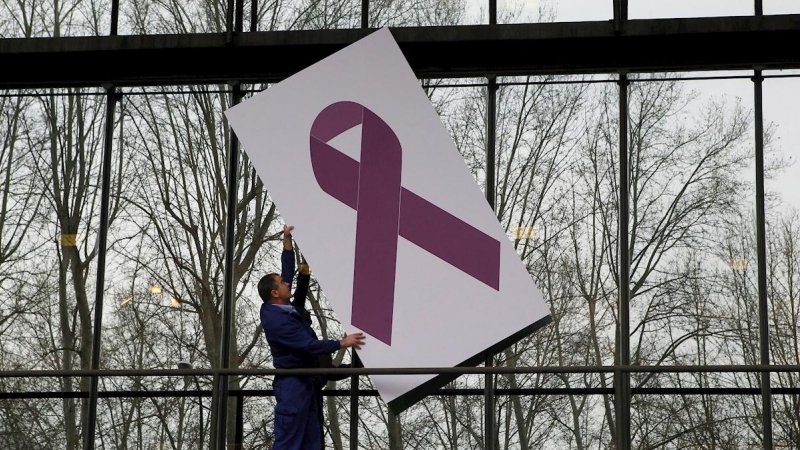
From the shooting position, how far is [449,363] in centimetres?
773

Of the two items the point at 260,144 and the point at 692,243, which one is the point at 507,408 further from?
the point at 260,144

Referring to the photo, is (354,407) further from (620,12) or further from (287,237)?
(620,12)

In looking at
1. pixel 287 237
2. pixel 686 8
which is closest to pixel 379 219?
pixel 287 237

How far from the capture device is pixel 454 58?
31.4 feet

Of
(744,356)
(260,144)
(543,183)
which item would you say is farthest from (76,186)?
(744,356)

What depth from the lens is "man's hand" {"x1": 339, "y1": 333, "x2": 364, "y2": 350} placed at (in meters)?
7.71

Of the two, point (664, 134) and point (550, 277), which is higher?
point (664, 134)

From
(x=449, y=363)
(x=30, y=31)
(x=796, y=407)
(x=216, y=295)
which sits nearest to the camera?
(x=449, y=363)

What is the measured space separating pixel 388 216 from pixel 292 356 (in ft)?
3.37

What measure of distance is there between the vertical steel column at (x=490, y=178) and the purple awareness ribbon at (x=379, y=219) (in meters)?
1.03

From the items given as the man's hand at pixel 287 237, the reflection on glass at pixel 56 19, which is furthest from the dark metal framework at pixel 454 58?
the man's hand at pixel 287 237

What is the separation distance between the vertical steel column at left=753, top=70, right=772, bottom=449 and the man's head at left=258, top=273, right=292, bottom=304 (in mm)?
3250

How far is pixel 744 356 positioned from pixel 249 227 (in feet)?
11.7

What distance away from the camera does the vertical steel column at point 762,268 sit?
28.7 feet
